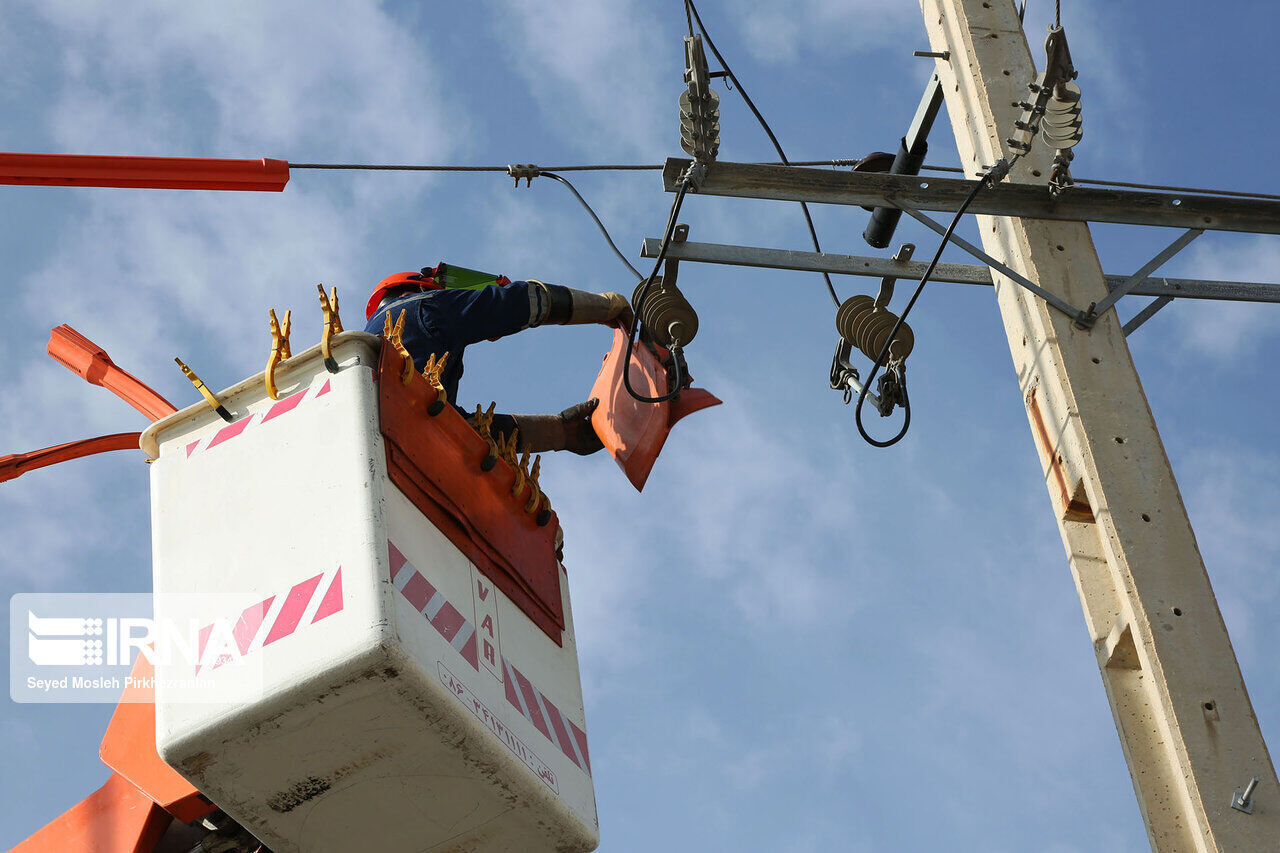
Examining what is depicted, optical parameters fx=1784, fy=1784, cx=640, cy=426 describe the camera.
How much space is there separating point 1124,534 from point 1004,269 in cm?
109

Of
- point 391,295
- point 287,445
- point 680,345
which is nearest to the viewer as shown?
point 287,445

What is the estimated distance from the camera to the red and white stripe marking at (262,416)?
17.3 ft

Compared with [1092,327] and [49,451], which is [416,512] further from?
[1092,327]

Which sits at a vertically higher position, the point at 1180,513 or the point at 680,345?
the point at 680,345

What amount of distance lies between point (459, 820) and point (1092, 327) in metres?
2.54

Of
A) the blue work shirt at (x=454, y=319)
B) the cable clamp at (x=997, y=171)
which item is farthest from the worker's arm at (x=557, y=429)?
the cable clamp at (x=997, y=171)

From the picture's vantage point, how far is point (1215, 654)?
16.4ft

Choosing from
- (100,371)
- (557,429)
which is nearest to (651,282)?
(557,429)

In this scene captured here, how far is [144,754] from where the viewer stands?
5.89 meters

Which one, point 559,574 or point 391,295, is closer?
point 559,574

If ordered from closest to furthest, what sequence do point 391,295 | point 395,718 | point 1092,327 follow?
1. point 395,718
2. point 1092,327
3. point 391,295

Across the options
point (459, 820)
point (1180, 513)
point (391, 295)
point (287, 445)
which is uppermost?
point (391, 295)

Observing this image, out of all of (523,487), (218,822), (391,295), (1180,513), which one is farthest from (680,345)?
(218,822)

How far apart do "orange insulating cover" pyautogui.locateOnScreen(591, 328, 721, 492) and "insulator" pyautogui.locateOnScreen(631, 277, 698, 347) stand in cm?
54
